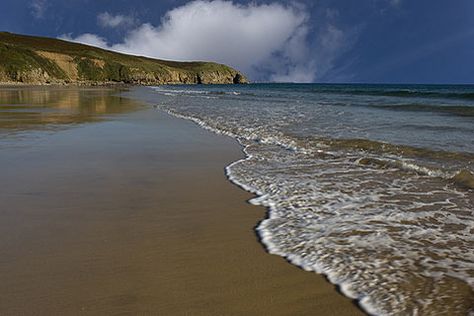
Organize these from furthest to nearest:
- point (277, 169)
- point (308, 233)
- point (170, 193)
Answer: point (277, 169) < point (170, 193) < point (308, 233)

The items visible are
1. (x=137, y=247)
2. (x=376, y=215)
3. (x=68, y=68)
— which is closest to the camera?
(x=137, y=247)

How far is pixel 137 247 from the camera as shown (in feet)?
11.4

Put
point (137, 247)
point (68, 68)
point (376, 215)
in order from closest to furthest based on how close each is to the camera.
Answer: point (137, 247)
point (376, 215)
point (68, 68)

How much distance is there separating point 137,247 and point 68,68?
104698 millimetres

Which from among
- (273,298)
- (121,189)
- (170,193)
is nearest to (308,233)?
(273,298)

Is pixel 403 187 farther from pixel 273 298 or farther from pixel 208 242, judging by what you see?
pixel 273 298

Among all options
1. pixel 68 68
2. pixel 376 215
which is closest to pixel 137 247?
pixel 376 215

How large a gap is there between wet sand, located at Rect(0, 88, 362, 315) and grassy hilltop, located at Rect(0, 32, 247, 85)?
7989 cm

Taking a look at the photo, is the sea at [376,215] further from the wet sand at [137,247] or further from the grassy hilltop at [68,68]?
the grassy hilltop at [68,68]

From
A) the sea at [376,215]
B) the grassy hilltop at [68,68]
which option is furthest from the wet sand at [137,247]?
the grassy hilltop at [68,68]

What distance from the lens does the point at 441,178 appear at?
588 centimetres

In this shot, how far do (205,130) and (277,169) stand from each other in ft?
18.1

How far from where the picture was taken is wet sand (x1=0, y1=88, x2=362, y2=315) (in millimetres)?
2602

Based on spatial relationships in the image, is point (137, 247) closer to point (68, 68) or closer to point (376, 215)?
point (376, 215)
